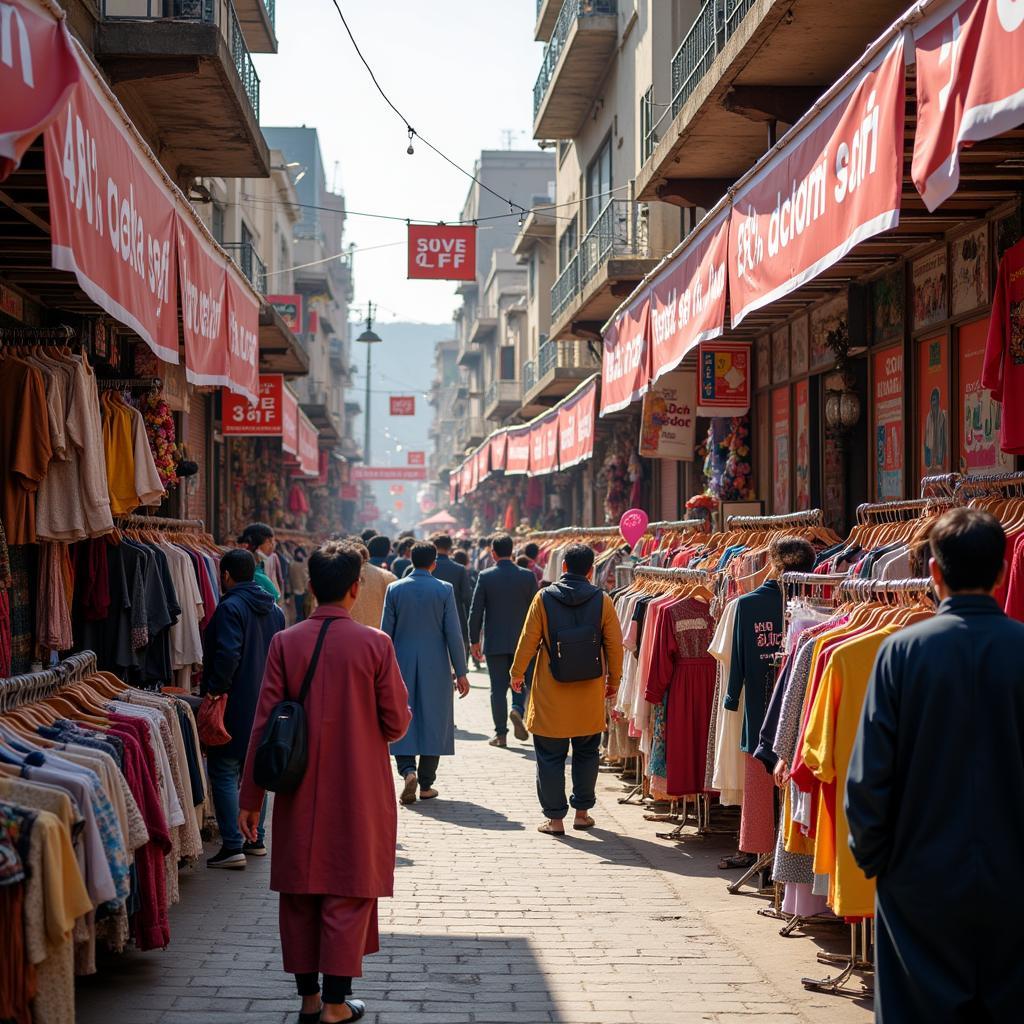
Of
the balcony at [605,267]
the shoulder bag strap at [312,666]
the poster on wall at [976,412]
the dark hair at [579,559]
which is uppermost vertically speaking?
the balcony at [605,267]

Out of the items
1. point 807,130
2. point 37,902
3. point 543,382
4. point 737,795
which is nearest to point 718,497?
point 737,795

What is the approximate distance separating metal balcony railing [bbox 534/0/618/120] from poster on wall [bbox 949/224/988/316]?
1570 centimetres

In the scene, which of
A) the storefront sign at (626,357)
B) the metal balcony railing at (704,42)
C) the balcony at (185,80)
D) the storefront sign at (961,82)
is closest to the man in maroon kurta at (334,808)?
the storefront sign at (961,82)

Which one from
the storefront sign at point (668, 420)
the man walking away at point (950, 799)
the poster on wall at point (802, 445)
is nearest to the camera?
the man walking away at point (950, 799)

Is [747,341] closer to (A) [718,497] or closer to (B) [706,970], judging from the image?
(A) [718,497]

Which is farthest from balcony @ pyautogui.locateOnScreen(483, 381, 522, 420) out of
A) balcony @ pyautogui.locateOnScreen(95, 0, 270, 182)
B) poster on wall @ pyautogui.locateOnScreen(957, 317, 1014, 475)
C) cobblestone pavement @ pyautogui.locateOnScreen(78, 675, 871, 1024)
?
cobblestone pavement @ pyautogui.locateOnScreen(78, 675, 871, 1024)

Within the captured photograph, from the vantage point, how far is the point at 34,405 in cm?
673

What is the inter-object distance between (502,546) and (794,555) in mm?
6414

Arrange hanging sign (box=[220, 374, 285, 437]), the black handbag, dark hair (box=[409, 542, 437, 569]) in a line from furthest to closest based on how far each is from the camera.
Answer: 1. hanging sign (box=[220, 374, 285, 437])
2. dark hair (box=[409, 542, 437, 569])
3. the black handbag

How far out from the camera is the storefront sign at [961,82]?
433 centimetres

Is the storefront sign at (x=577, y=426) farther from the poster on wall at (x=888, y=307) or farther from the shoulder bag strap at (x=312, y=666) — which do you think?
the shoulder bag strap at (x=312, y=666)

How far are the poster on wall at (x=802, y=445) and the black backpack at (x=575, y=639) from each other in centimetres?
365

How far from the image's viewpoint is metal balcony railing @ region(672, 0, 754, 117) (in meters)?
14.3

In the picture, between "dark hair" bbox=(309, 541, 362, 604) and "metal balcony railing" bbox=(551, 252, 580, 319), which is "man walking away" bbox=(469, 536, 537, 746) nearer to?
"dark hair" bbox=(309, 541, 362, 604)
